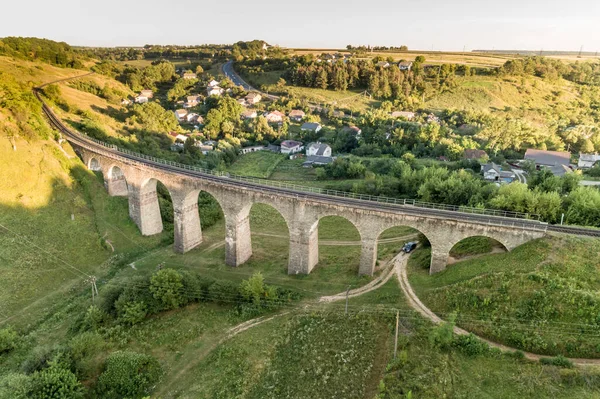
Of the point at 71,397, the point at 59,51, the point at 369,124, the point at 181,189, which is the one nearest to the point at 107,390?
the point at 71,397

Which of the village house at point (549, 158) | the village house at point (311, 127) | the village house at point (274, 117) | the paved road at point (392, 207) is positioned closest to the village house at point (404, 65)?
the village house at point (311, 127)

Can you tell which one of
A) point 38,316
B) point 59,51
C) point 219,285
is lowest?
point 38,316

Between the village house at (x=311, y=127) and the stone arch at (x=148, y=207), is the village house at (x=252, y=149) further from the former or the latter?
the stone arch at (x=148, y=207)

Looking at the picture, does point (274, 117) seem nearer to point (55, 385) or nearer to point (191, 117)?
point (191, 117)

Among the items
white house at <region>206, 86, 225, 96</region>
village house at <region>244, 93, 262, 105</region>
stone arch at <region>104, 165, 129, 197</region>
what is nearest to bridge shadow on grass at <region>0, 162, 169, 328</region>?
stone arch at <region>104, 165, 129, 197</region>

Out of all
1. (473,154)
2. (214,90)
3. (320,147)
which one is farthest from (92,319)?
(214,90)

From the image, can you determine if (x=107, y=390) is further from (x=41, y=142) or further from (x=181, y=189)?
(x=41, y=142)
